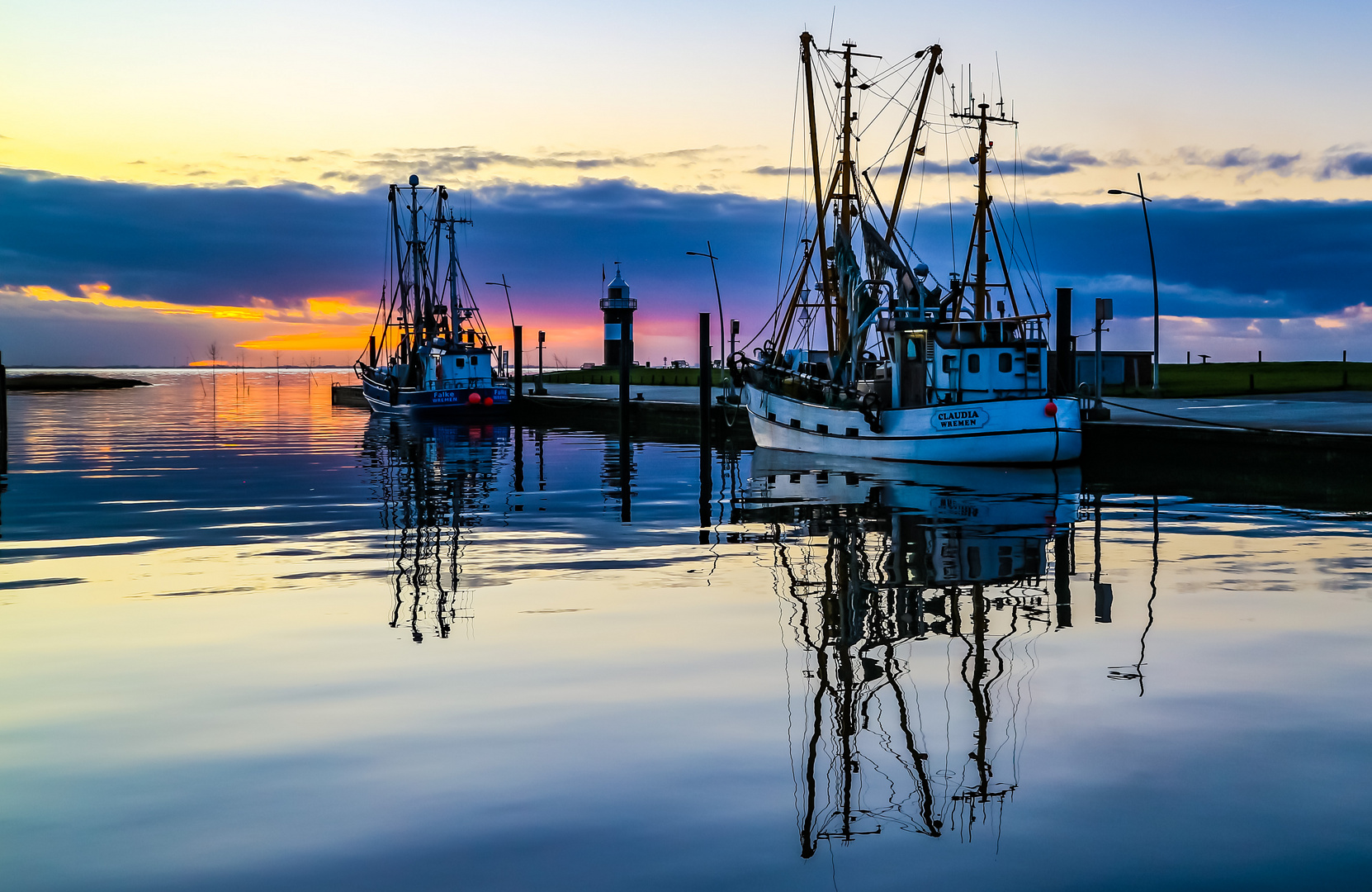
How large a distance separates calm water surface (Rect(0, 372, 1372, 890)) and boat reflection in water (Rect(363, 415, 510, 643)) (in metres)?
0.20

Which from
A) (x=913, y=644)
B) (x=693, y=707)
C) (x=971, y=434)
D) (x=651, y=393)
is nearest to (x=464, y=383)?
(x=651, y=393)

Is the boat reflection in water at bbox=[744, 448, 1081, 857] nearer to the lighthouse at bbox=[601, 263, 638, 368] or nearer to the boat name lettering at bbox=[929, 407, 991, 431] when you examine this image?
the boat name lettering at bbox=[929, 407, 991, 431]

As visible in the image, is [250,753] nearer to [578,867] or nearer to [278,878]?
[278,878]

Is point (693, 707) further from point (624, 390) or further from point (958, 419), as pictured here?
point (624, 390)

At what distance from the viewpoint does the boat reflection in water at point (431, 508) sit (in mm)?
14562

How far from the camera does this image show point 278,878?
650 cm

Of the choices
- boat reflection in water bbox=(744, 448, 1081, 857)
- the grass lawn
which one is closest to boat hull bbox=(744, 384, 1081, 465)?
boat reflection in water bbox=(744, 448, 1081, 857)

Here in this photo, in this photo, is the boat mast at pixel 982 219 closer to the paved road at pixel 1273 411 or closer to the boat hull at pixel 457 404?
the paved road at pixel 1273 411

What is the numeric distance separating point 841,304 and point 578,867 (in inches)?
1571

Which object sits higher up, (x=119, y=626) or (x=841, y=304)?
(x=841, y=304)

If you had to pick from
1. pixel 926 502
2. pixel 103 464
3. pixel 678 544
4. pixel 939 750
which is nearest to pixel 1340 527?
pixel 926 502

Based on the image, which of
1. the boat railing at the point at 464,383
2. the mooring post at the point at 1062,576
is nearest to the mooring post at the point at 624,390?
the boat railing at the point at 464,383

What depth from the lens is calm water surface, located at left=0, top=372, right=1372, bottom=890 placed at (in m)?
6.83

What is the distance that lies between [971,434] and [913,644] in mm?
22531
